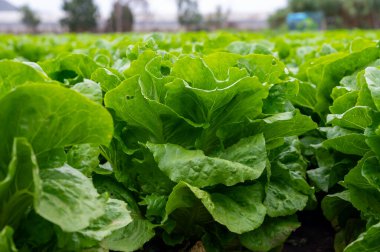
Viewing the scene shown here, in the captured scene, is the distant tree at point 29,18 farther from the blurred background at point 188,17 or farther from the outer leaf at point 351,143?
the outer leaf at point 351,143

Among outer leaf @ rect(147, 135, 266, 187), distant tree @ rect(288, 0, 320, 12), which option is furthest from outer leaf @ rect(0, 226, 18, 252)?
distant tree @ rect(288, 0, 320, 12)

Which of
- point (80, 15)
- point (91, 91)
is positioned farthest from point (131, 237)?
point (80, 15)

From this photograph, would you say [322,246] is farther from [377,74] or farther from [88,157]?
[88,157]

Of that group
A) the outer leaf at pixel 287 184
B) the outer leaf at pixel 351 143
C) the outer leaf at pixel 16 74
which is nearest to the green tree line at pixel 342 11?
the outer leaf at pixel 287 184

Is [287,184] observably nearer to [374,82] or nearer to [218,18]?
[374,82]

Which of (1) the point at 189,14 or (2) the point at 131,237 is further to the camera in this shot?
(1) the point at 189,14

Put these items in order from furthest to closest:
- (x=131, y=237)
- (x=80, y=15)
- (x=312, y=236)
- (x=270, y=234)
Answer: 1. (x=80, y=15)
2. (x=312, y=236)
3. (x=270, y=234)
4. (x=131, y=237)
